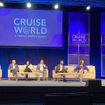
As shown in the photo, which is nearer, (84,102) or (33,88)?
(84,102)

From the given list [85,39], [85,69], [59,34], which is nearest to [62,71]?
[85,69]

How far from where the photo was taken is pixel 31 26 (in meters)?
9.16

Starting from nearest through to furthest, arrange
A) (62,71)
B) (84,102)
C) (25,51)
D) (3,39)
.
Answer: (84,102) → (62,71) → (3,39) → (25,51)

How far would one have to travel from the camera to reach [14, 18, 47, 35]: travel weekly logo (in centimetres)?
911

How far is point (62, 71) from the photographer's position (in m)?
8.30

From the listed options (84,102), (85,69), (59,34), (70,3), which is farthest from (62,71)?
(84,102)

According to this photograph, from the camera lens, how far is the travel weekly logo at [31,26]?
9.11 metres

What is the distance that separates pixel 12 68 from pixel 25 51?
150 centimetres

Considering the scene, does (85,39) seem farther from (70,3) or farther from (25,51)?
(25,51)

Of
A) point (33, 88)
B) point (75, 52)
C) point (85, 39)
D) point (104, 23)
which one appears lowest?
point (33, 88)

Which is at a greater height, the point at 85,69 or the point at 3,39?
the point at 3,39

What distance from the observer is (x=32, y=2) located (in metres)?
9.42

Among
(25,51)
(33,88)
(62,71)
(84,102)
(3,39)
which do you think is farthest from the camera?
(25,51)

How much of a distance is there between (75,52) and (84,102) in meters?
7.93
